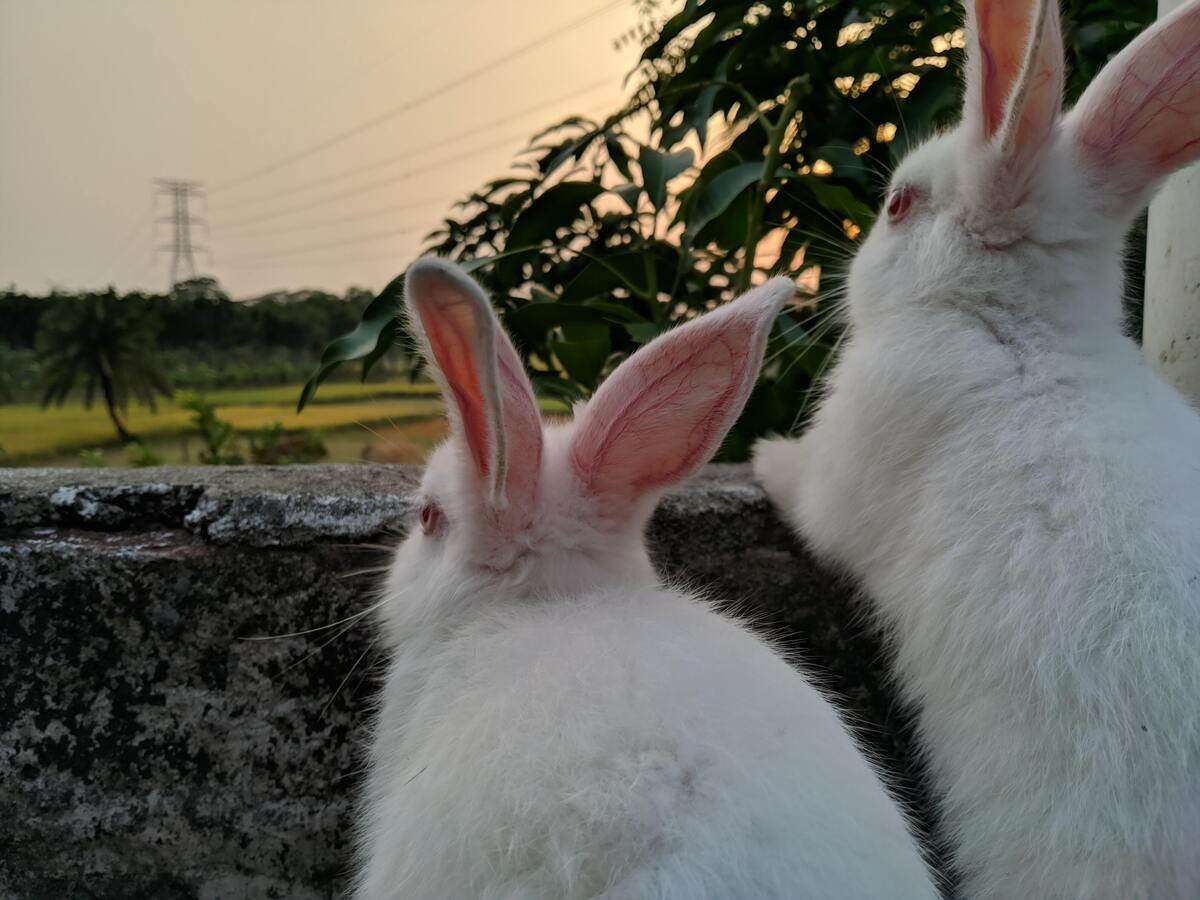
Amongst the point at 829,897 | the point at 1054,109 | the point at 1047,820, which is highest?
the point at 1054,109

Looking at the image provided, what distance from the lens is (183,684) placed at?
1.43m

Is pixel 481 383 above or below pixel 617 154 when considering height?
below

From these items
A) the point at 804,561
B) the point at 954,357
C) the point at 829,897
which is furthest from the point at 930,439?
the point at 829,897

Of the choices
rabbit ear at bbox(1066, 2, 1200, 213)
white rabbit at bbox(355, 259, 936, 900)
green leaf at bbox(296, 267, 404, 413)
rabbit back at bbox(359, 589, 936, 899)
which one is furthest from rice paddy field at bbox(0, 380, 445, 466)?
rabbit ear at bbox(1066, 2, 1200, 213)

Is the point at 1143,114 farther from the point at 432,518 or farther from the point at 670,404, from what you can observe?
the point at 432,518

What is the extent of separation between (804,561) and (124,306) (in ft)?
8.22

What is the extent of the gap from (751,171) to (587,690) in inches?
59.9

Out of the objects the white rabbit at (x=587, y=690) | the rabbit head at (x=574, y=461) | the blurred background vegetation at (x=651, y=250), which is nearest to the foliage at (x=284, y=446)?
the blurred background vegetation at (x=651, y=250)

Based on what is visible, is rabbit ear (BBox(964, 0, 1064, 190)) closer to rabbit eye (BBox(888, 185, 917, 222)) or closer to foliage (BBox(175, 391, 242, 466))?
rabbit eye (BBox(888, 185, 917, 222))

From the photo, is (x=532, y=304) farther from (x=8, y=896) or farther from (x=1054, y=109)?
(x=8, y=896)

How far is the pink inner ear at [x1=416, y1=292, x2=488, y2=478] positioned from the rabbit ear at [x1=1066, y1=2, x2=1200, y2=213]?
1107 millimetres

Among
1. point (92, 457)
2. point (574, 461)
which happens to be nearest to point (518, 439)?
A: point (574, 461)

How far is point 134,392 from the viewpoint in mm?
2961

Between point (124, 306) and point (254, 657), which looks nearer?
point (254, 657)
